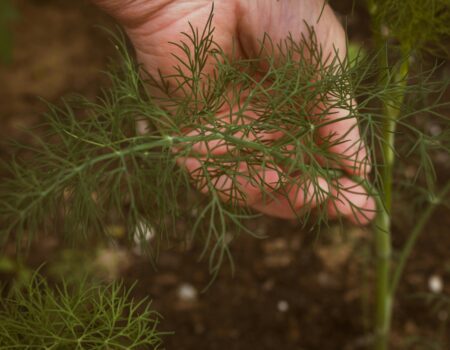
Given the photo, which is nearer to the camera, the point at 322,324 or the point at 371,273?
the point at 322,324

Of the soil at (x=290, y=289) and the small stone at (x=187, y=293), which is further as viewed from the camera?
the small stone at (x=187, y=293)

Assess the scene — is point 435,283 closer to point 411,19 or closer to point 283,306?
point 283,306

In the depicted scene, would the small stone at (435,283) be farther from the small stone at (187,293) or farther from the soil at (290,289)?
the small stone at (187,293)

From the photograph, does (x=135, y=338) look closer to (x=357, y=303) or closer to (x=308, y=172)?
(x=308, y=172)

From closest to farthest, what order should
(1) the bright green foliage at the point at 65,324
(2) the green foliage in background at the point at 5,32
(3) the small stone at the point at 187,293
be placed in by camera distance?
(1) the bright green foliage at the point at 65,324
(3) the small stone at the point at 187,293
(2) the green foliage in background at the point at 5,32

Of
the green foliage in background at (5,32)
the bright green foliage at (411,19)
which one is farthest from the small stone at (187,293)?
the green foliage in background at (5,32)

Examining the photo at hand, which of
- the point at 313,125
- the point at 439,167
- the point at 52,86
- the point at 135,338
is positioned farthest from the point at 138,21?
the point at 52,86

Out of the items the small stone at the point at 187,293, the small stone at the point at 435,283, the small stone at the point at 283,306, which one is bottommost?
the small stone at the point at 435,283

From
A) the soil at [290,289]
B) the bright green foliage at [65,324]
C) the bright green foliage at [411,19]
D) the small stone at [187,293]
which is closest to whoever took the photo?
the bright green foliage at [65,324]
